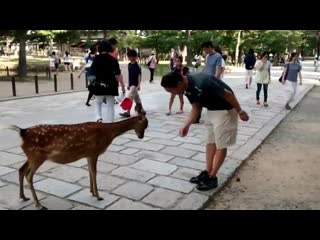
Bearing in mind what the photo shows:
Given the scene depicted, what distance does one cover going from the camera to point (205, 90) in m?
3.90

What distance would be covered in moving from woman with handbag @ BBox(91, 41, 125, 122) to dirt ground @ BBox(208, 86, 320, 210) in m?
2.38

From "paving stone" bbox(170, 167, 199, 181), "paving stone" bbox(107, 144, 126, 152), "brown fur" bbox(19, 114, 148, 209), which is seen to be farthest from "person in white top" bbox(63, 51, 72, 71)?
"brown fur" bbox(19, 114, 148, 209)

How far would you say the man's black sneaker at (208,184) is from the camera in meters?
4.33

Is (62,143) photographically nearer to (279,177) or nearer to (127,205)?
(127,205)

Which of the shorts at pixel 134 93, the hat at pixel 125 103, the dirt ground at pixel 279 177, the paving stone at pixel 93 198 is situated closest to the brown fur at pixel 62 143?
the paving stone at pixel 93 198

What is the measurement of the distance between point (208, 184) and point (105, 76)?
9.05 feet

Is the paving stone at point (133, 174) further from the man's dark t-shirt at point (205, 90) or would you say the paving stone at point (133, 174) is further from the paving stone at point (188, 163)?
the man's dark t-shirt at point (205, 90)

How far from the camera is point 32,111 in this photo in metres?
8.94

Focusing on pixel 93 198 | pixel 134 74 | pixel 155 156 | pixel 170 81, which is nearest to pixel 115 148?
pixel 155 156

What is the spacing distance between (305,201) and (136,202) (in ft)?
6.02
